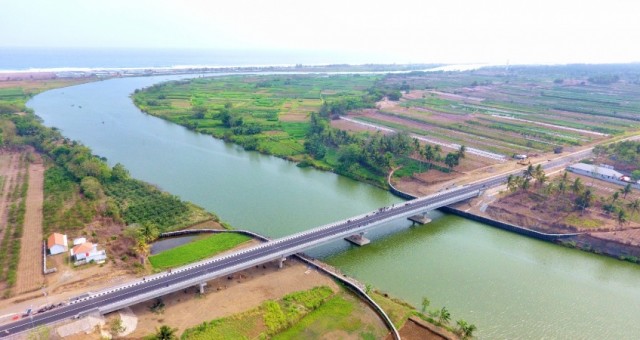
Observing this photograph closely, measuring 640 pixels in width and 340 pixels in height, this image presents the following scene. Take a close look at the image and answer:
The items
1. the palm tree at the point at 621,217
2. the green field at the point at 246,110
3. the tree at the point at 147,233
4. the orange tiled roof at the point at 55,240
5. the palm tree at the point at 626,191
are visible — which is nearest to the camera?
the orange tiled roof at the point at 55,240

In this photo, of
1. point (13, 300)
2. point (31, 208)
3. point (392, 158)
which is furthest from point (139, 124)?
point (13, 300)

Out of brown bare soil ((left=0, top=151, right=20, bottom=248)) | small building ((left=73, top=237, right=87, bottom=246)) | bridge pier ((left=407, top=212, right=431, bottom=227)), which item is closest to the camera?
small building ((left=73, top=237, right=87, bottom=246))

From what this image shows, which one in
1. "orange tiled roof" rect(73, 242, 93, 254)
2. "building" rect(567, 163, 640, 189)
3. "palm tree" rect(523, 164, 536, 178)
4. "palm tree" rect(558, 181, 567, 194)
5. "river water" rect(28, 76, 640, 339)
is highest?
"palm tree" rect(523, 164, 536, 178)

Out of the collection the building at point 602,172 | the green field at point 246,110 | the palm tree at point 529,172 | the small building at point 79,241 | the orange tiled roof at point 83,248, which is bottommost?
the small building at point 79,241

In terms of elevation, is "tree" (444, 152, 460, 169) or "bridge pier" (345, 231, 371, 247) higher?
"tree" (444, 152, 460, 169)

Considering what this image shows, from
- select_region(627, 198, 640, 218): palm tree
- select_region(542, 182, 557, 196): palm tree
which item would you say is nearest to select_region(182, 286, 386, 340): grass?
select_region(542, 182, 557, 196): palm tree

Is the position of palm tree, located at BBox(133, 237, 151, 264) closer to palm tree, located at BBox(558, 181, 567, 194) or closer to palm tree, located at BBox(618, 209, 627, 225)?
palm tree, located at BBox(558, 181, 567, 194)

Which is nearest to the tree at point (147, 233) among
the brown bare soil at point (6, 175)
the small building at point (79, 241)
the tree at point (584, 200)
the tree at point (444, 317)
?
the small building at point (79, 241)

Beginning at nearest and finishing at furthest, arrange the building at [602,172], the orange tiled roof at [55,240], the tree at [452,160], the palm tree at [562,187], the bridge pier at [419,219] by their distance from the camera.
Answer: the orange tiled roof at [55,240] → the bridge pier at [419,219] → the palm tree at [562,187] → the building at [602,172] → the tree at [452,160]

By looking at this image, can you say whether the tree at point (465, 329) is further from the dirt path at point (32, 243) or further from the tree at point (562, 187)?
the dirt path at point (32, 243)

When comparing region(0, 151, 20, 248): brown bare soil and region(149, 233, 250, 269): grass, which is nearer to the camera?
region(149, 233, 250, 269): grass
